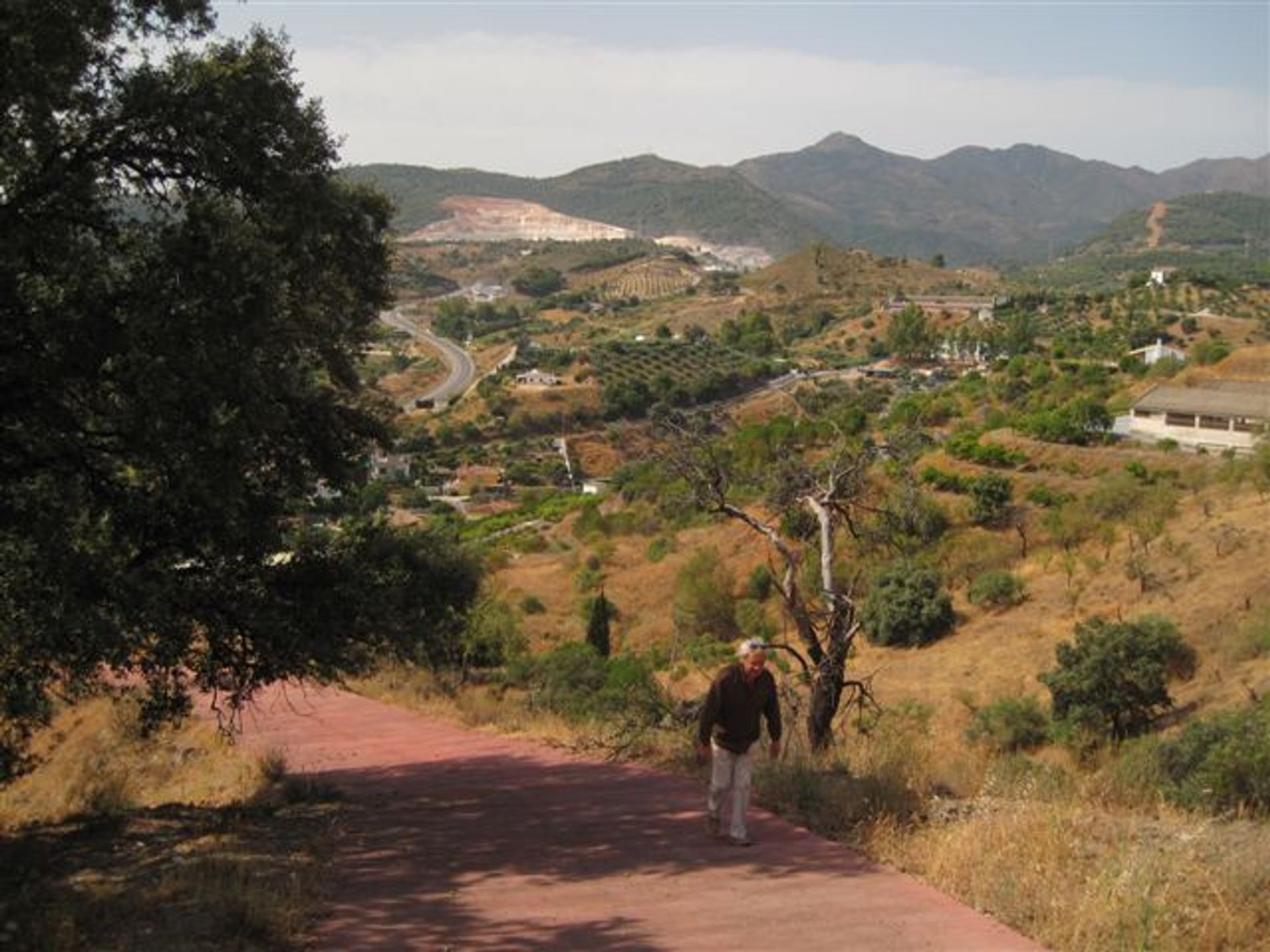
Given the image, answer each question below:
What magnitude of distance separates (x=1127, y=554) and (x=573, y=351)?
268ft

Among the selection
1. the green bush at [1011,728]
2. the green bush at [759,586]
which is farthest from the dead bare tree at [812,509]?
the green bush at [759,586]

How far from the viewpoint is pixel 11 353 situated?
745 centimetres

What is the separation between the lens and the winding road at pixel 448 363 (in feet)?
324

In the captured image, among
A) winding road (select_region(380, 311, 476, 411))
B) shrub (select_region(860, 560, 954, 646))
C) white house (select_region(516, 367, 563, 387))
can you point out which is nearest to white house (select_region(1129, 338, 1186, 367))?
shrub (select_region(860, 560, 954, 646))

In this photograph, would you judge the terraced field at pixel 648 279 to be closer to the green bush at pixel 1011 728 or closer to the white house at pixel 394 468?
the white house at pixel 394 468

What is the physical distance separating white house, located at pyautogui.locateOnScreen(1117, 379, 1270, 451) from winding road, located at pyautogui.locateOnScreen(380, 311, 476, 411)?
51.3 metres

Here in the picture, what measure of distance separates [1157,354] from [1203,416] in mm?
19417

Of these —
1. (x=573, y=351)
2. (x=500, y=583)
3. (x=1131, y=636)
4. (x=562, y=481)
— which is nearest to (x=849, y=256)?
(x=573, y=351)

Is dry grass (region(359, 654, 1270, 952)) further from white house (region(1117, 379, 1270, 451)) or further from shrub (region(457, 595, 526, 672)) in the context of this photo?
white house (region(1117, 379, 1270, 451))

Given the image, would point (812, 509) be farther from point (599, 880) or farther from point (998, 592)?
point (998, 592)

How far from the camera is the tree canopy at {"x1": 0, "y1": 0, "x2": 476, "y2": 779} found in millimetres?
7117

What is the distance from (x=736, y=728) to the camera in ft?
23.2

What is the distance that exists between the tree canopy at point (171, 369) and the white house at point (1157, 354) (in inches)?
2420

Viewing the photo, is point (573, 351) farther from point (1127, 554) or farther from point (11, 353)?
point (11, 353)
